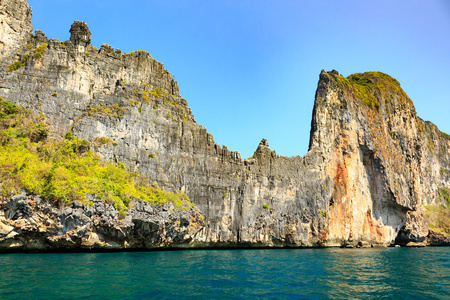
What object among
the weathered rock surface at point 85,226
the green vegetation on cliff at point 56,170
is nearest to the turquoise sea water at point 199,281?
the weathered rock surface at point 85,226

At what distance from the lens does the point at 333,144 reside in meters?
61.5

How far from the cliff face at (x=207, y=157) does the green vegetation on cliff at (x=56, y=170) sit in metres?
1.32

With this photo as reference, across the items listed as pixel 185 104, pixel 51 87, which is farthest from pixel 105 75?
pixel 185 104

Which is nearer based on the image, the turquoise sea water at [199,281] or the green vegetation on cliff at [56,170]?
the turquoise sea water at [199,281]

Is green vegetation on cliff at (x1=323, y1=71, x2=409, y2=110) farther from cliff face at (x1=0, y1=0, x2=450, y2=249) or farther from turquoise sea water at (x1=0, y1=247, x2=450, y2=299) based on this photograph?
turquoise sea water at (x1=0, y1=247, x2=450, y2=299)

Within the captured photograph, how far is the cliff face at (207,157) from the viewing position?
37719mm

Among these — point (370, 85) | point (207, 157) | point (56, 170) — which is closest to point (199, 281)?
point (56, 170)

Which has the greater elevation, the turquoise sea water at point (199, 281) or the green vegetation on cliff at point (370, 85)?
the green vegetation on cliff at point (370, 85)

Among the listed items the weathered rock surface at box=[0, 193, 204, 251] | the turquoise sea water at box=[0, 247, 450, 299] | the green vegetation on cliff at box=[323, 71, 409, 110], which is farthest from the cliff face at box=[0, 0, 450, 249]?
the turquoise sea water at box=[0, 247, 450, 299]

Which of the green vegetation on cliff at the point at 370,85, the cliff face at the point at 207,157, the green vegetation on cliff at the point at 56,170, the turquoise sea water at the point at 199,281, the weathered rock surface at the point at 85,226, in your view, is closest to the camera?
the turquoise sea water at the point at 199,281

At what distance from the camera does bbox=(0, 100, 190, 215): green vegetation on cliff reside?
1113 inches

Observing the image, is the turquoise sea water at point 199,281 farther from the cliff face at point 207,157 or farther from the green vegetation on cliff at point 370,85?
the green vegetation on cliff at point 370,85

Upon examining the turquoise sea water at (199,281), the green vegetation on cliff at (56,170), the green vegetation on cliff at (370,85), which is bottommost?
the turquoise sea water at (199,281)

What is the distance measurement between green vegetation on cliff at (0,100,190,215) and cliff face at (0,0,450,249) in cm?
132
